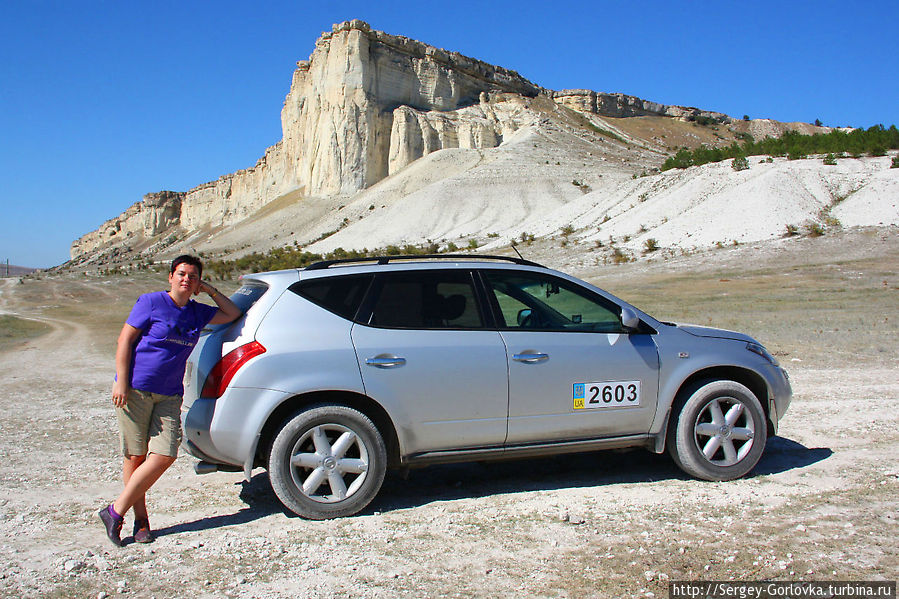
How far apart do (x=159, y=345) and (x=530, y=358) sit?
245 centimetres

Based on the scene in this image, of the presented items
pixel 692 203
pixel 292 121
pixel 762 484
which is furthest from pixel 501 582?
pixel 292 121

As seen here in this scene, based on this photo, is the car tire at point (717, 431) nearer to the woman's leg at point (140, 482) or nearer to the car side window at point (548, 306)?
the car side window at point (548, 306)

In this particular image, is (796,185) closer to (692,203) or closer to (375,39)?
(692,203)

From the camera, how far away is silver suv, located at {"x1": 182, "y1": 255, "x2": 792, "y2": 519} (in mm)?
4641

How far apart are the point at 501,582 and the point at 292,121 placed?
93941 millimetres

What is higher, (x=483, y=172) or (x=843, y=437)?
(x=483, y=172)

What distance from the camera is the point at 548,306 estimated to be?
18.2 ft

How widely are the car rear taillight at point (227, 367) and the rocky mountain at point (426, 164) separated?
32487mm

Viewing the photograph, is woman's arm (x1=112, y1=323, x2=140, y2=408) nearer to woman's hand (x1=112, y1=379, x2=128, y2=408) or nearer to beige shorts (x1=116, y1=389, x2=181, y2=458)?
woman's hand (x1=112, y1=379, x2=128, y2=408)

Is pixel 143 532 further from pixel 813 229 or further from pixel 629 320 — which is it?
pixel 813 229

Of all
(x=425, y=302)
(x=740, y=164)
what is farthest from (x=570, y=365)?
(x=740, y=164)

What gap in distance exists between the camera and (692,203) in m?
37.0

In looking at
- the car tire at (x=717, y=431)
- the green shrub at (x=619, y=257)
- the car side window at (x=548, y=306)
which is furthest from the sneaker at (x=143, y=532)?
the green shrub at (x=619, y=257)

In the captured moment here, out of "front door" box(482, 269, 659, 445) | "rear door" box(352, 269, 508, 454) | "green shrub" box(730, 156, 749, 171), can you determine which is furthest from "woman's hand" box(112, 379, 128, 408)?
"green shrub" box(730, 156, 749, 171)
